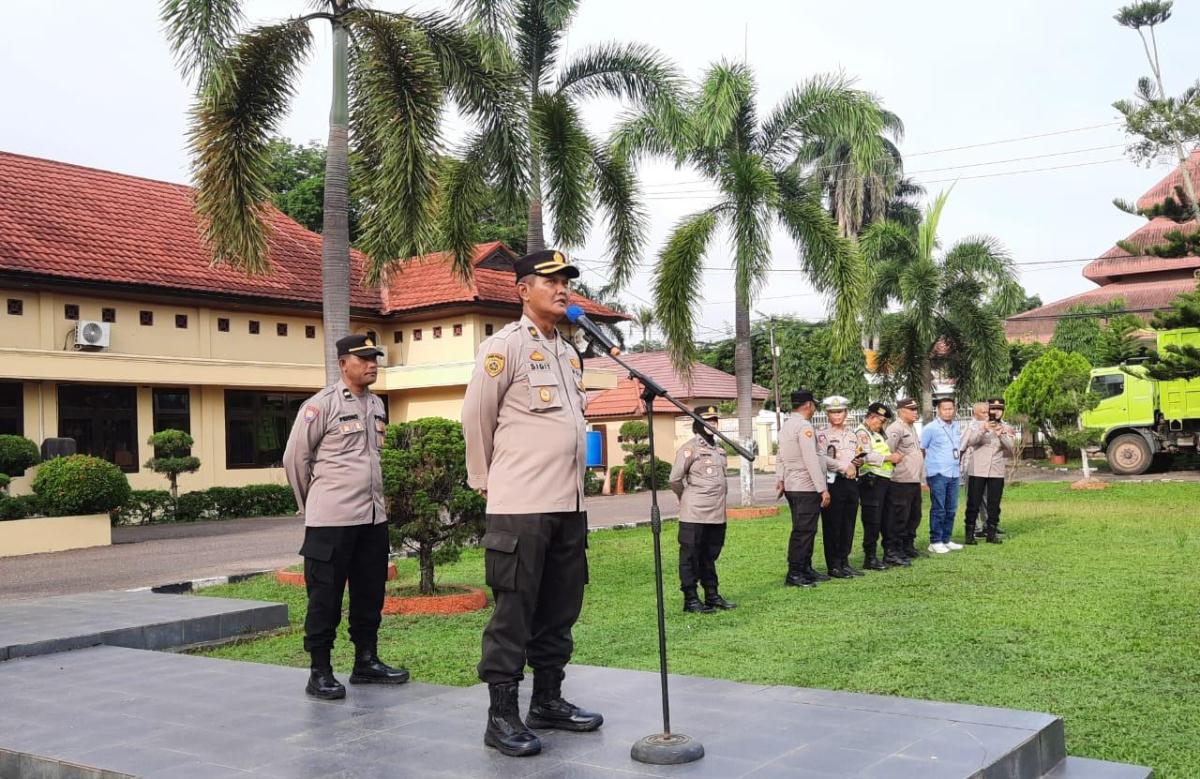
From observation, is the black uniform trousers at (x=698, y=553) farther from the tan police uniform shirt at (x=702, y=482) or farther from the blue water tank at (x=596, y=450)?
the blue water tank at (x=596, y=450)

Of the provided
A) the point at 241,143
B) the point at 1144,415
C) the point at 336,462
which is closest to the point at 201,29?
the point at 241,143

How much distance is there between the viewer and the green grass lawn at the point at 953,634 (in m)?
5.64

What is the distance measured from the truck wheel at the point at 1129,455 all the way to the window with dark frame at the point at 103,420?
69.8ft

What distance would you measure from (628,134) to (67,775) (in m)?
15.9

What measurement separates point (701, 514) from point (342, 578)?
13.1 ft

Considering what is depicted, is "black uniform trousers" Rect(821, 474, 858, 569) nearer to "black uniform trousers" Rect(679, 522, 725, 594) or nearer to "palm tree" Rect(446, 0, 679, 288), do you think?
"black uniform trousers" Rect(679, 522, 725, 594)

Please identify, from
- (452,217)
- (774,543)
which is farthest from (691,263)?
(774,543)

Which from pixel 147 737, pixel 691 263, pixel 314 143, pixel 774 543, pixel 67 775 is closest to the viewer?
pixel 67 775

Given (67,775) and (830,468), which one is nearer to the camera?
(67,775)

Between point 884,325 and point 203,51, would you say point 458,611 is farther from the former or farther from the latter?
point 884,325

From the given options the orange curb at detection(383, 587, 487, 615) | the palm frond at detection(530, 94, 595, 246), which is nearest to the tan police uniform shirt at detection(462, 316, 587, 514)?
the orange curb at detection(383, 587, 487, 615)

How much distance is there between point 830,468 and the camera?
10.9 meters

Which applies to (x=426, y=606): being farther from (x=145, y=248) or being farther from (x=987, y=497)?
(x=145, y=248)

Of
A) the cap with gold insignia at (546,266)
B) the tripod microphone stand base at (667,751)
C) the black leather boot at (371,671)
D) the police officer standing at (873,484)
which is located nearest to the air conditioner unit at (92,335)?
the police officer standing at (873,484)
